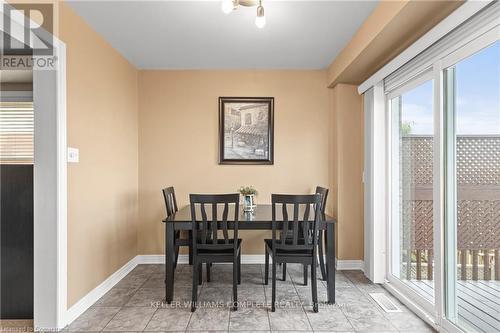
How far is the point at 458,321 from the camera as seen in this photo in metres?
2.08

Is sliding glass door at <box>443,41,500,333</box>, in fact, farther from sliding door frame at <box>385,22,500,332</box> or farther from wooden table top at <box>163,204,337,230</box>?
wooden table top at <box>163,204,337,230</box>

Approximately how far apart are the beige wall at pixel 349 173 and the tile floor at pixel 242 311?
1.64 feet

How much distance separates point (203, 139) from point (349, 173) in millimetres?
1918

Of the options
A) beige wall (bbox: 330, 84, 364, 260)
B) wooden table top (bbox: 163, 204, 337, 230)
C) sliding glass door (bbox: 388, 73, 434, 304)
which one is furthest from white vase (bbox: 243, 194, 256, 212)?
sliding glass door (bbox: 388, 73, 434, 304)

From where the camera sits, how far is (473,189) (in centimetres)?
202

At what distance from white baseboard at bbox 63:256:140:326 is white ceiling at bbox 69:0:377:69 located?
245 centimetres

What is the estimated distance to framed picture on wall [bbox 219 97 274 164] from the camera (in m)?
3.83

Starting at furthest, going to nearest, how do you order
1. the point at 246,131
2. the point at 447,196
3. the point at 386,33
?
the point at 246,131
the point at 386,33
the point at 447,196

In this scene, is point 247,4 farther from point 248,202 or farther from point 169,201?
point 169,201

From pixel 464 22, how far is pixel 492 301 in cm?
182

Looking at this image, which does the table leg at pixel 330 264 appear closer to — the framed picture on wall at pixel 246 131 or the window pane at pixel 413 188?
the window pane at pixel 413 188

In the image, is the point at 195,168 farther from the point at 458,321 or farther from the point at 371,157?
the point at 458,321

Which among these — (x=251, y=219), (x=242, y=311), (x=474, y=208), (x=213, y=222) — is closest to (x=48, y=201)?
(x=213, y=222)

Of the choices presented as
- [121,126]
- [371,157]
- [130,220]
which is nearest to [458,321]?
[371,157]
